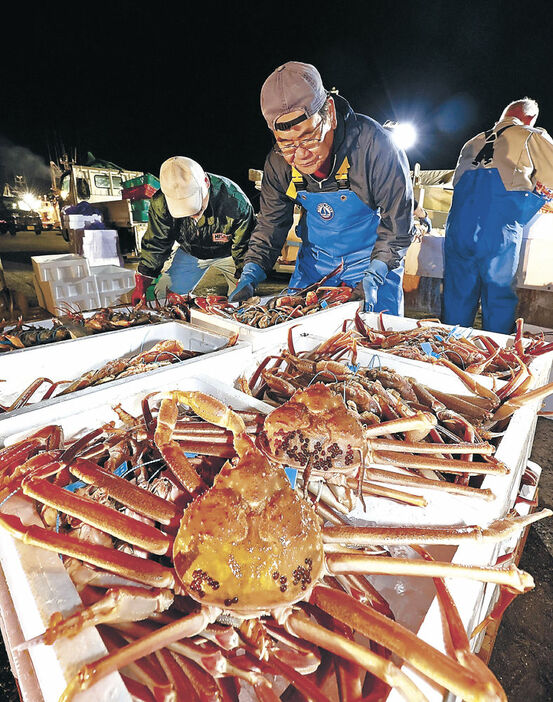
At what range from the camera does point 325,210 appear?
3289mm

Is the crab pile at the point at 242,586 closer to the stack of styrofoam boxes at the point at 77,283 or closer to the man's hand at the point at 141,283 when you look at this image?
the man's hand at the point at 141,283

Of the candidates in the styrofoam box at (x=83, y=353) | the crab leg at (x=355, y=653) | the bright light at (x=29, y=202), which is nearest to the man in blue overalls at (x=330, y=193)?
the styrofoam box at (x=83, y=353)

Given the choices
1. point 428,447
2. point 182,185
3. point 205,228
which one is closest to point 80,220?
point 205,228

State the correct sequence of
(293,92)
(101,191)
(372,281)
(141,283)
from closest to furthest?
(293,92) < (372,281) < (141,283) < (101,191)

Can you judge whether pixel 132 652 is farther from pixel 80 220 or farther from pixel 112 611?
pixel 80 220

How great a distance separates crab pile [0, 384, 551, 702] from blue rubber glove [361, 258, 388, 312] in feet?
7.18

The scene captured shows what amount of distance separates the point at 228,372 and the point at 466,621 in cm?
126

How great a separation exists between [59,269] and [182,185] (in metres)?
2.45

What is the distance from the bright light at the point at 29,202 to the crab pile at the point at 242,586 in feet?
84.5

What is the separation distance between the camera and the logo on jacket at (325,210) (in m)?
3.26

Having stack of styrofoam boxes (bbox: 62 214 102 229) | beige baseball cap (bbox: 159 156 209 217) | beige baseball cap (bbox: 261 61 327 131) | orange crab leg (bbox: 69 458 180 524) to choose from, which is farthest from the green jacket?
stack of styrofoam boxes (bbox: 62 214 102 229)

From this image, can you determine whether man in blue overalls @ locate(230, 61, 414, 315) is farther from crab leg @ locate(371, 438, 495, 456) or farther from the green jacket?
crab leg @ locate(371, 438, 495, 456)

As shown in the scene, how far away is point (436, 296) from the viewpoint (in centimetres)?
597

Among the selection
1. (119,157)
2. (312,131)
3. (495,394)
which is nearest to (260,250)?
(312,131)
